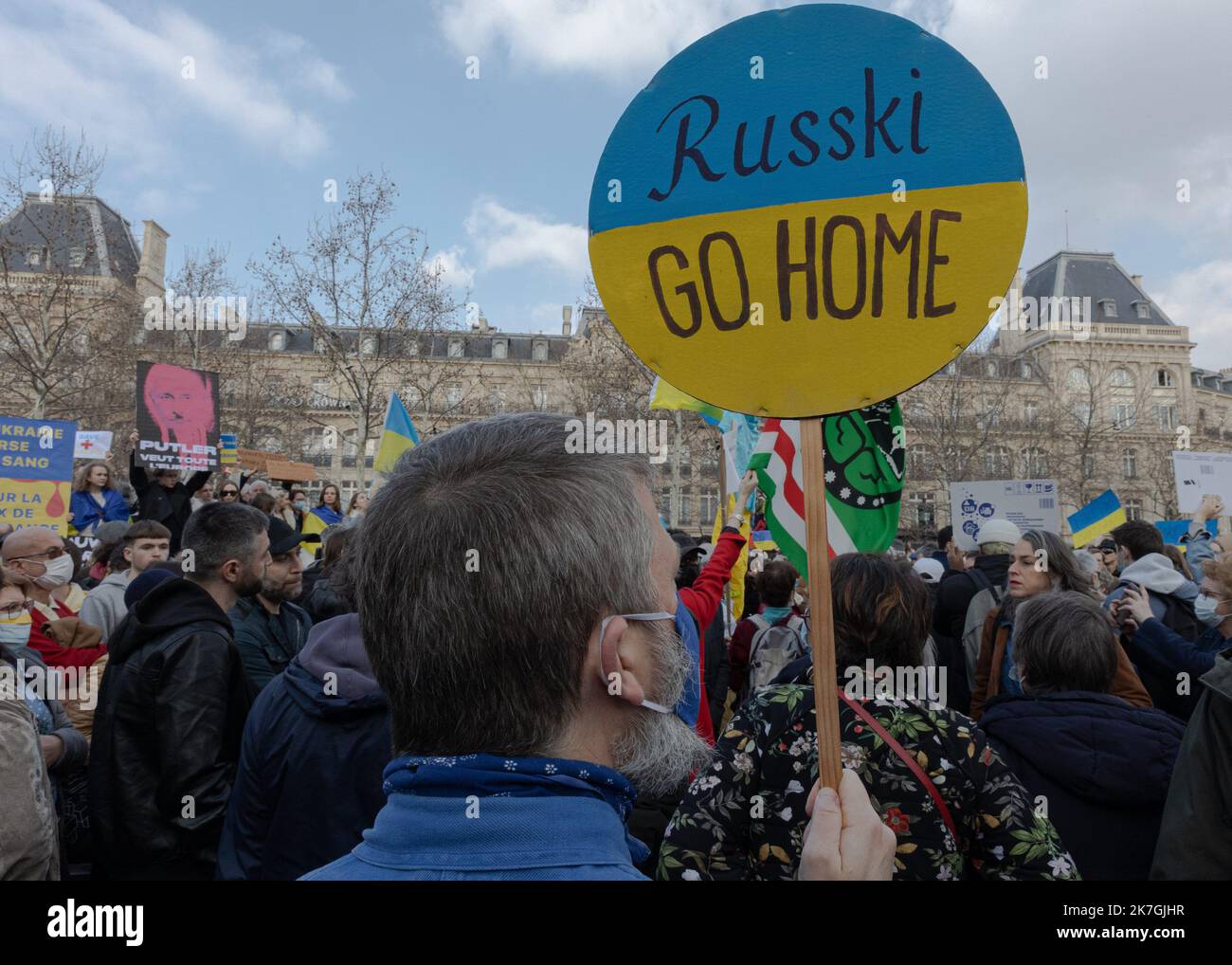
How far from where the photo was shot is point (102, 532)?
6.43m

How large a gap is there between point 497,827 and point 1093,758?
6.84 ft

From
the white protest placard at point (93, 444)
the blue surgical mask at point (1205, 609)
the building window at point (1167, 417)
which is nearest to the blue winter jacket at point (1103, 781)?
the blue surgical mask at point (1205, 609)

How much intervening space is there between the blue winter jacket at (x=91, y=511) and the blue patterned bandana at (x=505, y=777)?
9.17 metres

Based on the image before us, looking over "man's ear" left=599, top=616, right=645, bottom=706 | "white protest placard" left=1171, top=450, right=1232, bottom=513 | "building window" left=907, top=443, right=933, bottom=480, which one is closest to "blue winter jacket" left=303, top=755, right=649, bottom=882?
"man's ear" left=599, top=616, right=645, bottom=706

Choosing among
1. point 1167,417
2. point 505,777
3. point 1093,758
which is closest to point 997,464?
Result: point 1167,417

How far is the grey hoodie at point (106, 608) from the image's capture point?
490 centimetres

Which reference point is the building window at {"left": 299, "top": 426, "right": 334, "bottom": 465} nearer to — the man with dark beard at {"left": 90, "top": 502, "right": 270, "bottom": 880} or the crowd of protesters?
the crowd of protesters

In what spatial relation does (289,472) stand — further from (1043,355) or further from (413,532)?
(1043,355)

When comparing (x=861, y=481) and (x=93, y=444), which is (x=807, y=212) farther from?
(x=93, y=444)

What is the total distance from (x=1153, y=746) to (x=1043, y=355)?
39.9 m

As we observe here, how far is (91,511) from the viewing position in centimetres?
920

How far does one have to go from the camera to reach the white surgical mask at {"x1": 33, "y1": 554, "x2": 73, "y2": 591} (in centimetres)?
403

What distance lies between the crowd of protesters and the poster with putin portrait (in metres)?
3.92

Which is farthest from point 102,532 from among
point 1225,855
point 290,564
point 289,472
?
point 289,472
